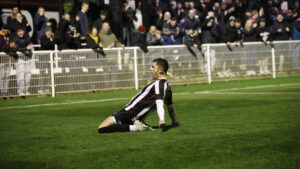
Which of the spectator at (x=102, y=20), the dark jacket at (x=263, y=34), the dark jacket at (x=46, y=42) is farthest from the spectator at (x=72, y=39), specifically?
the dark jacket at (x=263, y=34)

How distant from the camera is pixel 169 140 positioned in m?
8.20

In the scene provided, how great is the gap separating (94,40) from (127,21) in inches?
151

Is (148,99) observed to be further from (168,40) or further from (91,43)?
(168,40)

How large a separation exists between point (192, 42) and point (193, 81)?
142 cm

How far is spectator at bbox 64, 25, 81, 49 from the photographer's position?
19.6 meters

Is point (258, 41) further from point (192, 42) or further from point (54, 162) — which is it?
point (54, 162)

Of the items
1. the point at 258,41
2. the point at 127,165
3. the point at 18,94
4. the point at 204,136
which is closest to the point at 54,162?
the point at 127,165

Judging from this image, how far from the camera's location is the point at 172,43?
22.5m

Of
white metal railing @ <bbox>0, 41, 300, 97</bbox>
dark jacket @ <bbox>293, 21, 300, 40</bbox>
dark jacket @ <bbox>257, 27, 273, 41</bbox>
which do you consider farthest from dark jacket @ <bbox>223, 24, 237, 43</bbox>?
dark jacket @ <bbox>293, 21, 300, 40</bbox>

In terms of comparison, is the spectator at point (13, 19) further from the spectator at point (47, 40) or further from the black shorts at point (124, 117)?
the black shorts at point (124, 117)

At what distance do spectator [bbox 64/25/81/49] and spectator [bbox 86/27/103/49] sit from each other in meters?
0.34

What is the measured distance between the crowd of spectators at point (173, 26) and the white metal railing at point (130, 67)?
0.50m

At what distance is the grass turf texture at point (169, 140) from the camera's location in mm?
6613

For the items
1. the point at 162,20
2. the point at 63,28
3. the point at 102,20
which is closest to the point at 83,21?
the point at 63,28
